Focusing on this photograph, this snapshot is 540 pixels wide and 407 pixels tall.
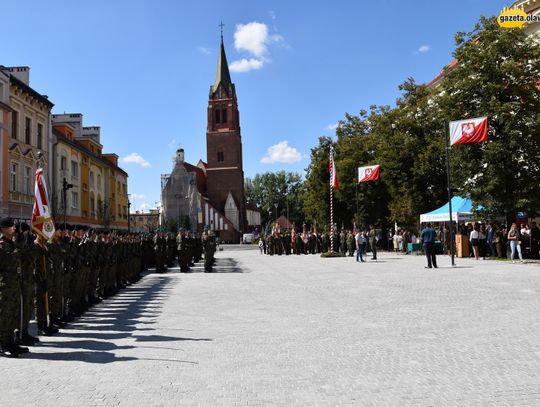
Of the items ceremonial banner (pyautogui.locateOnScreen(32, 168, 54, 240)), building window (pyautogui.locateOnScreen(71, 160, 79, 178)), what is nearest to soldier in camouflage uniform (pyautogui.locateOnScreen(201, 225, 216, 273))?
ceremonial banner (pyautogui.locateOnScreen(32, 168, 54, 240))

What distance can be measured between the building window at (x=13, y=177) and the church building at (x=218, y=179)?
2216 inches

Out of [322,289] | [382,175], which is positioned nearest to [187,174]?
[382,175]

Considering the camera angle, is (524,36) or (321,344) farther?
(524,36)

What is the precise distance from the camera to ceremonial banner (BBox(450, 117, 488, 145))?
74.0 feet

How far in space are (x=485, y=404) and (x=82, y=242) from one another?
30.0 feet

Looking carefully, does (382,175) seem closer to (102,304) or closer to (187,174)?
(102,304)

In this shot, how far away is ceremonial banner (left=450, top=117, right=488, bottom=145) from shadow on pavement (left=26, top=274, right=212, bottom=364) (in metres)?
15.7

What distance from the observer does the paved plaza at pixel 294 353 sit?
5.05 metres

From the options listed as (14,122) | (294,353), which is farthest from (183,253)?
(14,122)

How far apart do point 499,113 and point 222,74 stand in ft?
Answer: 241

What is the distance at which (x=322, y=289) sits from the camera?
14234mm

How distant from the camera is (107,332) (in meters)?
8.63

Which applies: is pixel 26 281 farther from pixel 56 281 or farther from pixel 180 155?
pixel 180 155

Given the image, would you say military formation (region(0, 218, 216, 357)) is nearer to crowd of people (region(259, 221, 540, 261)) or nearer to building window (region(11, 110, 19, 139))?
crowd of people (region(259, 221, 540, 261))
